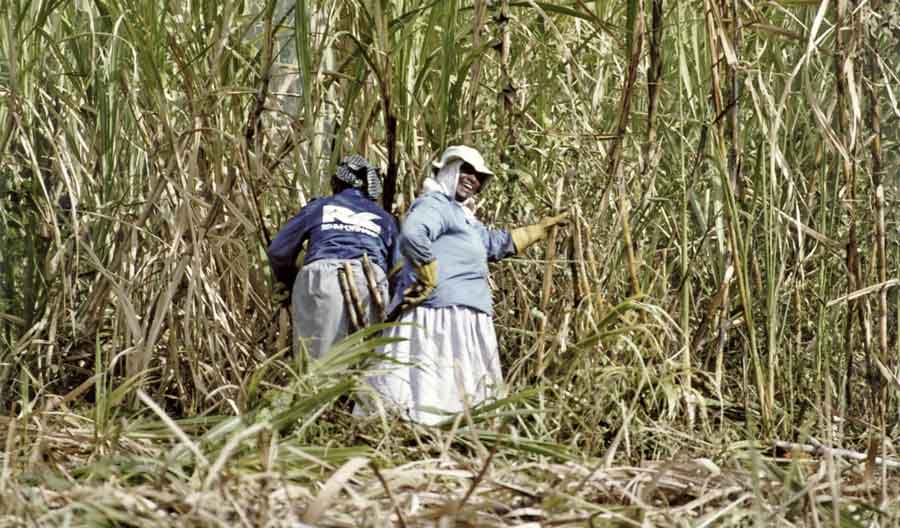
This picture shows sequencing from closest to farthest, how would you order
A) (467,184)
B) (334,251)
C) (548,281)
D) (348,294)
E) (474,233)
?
(548,281) → (467,184) → (474,233) → (348,294) → (334,251)

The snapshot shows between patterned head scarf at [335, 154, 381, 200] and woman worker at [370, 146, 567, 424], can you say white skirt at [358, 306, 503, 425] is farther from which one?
patterned head scarf at [335, 154, 381, 200]

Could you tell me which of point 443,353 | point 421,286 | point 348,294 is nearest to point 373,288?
→ point 348,294

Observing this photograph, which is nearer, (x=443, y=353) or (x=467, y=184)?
(x=467, y=184)

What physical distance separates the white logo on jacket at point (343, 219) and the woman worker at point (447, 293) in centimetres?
21

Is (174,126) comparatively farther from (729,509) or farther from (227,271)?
(729,509)

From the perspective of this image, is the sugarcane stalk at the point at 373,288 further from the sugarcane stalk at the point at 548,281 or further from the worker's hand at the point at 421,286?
the sugarcane stalk at the point at 548,281

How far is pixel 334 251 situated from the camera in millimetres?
4504

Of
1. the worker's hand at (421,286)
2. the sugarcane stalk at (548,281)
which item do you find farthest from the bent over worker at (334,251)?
the sugarcane stalk at (548,281)

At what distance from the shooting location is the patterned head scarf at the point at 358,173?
436 cm

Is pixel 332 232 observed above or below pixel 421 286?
above

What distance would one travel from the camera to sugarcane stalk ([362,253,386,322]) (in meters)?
4.41

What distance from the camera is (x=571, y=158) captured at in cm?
417

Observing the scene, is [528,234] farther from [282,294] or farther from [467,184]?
[282,294]

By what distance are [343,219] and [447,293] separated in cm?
39
